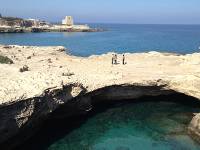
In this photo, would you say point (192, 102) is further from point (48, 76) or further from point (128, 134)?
point (48, 76)

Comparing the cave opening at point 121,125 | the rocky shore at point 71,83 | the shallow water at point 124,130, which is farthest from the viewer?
the cave opening at point 121,125

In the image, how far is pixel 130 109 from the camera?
102ft

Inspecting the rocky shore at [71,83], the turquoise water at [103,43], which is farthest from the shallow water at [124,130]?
the turquoise water at [103,43]

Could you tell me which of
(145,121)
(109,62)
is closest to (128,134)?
(145,121)

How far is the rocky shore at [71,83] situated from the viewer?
21.3 meters

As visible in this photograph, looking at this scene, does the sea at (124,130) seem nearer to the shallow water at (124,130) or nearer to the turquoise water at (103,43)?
the shallow water at (124,130)

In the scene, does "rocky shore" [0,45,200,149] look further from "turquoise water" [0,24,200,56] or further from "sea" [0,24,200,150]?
"turquoise water" [0,24,200,56]

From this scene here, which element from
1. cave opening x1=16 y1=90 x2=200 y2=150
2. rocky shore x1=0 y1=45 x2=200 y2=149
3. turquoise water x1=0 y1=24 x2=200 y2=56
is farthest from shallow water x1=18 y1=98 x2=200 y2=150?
turquoise water x1=0 y1=24 x2=200 y2=56

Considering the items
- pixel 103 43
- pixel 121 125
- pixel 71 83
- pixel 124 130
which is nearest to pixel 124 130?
pixel 124 130

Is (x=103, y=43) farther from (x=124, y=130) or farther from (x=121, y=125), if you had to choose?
(x=124, y=130)

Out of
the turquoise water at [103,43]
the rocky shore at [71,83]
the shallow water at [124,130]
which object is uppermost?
the rocky shore at [71,83]

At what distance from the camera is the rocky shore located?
21.3 meters

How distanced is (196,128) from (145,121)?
4.45 meters

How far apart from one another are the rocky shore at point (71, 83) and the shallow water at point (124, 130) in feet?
3.50
